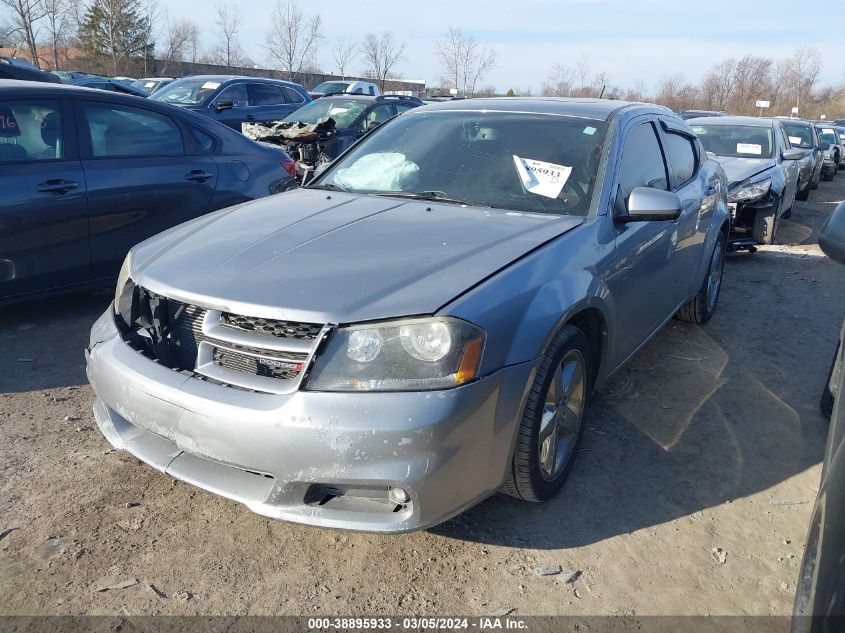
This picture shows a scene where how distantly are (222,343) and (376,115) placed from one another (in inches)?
381

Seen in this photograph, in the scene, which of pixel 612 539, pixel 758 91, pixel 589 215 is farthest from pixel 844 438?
pixel 758 91

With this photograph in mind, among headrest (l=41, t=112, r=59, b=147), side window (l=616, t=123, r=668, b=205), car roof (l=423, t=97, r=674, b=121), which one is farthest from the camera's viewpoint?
headrest (l=41, t=112, r=59, b=147)

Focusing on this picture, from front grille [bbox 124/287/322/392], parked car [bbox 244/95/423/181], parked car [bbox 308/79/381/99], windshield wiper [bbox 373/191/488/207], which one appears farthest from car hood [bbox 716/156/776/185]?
parked car [bbox 308/79/381/99]

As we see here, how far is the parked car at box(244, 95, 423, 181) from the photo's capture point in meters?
9.98

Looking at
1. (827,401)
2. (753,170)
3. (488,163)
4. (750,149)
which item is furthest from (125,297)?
(750,149)

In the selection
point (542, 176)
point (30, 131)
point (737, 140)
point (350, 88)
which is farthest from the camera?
point (350, 88)

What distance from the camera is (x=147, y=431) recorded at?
102 inches

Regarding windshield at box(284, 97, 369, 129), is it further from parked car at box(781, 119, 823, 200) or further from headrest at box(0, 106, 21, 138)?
parked car at box(781, 119, 823, 200)

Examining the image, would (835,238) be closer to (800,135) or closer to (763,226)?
(763,226)

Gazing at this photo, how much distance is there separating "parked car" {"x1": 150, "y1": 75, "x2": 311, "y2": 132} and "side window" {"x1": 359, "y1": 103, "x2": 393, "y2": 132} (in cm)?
225

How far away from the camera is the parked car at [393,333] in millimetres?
2232

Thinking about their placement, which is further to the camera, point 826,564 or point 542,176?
point 542,176

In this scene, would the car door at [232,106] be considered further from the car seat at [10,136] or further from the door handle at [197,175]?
the car seat at [10,136]

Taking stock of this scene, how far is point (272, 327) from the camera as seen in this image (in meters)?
2.35
